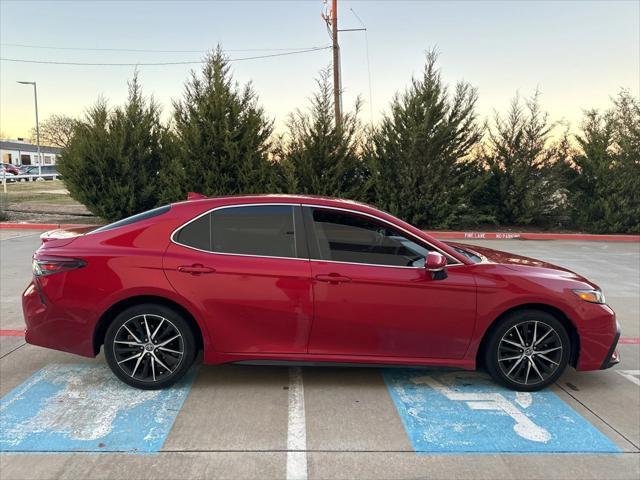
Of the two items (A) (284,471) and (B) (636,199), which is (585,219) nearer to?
Answer: (B) (636,199)

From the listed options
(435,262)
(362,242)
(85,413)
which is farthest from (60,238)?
(435,262)

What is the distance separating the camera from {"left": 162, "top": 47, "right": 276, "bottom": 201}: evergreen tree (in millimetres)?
14469

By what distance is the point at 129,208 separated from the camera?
14695mm

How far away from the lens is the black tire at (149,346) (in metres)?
3.63

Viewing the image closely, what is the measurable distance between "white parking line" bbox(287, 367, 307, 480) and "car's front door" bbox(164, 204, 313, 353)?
1.23 feet

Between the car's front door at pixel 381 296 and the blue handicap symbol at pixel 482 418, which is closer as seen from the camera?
the blue handicap symbol at pixel 482 418

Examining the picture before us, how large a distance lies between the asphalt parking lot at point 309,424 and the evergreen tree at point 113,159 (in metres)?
10.9

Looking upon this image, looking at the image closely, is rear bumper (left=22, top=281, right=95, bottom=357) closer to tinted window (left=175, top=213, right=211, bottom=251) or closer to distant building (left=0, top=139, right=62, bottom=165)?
tinted window (left=175, top=213, right=211, bottom=251)

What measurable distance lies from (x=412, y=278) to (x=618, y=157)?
14145 mm

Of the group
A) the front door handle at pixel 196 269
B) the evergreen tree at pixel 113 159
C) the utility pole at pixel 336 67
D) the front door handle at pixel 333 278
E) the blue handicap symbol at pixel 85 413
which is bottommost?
the blue handicap symbol at pixel 85 413

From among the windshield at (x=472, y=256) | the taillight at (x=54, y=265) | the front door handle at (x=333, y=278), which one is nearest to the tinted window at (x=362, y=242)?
the front door handle at (x=333, y=278)

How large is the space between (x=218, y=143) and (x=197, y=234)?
1135 centimetres

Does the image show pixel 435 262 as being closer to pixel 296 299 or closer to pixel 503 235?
pixel 296 299

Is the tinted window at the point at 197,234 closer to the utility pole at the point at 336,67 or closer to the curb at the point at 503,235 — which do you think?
the curb at the point at 503,235
